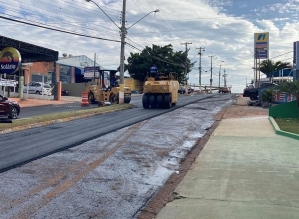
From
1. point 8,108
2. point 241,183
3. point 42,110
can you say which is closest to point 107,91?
point 42,110

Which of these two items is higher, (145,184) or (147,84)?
(147,84)

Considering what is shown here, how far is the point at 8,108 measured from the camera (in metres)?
19.9

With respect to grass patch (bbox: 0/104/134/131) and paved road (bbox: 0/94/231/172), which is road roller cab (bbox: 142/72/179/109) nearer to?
grass patch (bbox: 0/104/134/131)

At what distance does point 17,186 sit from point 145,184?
2.43 meters

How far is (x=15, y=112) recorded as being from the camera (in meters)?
20.6

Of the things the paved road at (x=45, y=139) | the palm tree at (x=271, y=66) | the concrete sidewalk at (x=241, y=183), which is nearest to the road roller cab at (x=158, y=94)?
the paved road at (x=45, y=139)

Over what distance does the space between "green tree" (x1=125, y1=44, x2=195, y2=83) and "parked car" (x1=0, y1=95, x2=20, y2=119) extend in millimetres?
49124

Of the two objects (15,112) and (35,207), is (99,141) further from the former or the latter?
(15,112)

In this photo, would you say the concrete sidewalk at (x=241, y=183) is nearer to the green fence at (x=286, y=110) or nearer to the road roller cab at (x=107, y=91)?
the green fence at (x=286, y=110)

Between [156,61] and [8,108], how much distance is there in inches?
2094

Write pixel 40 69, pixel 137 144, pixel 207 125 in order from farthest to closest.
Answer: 1. pixel 40 69
2. pixel 207 125
3. pixel 137 144

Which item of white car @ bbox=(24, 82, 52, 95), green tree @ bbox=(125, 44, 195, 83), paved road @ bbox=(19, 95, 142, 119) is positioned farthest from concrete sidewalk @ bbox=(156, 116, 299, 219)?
green tree @ bbox=(125, 44, 195, 83)

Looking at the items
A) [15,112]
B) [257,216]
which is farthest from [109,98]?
[257,216]

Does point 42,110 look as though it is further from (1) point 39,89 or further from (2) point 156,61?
(2) point 156,61
